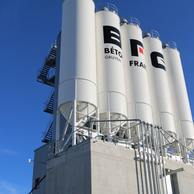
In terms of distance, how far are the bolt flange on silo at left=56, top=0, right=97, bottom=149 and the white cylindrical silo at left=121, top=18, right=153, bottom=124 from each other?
159 inches

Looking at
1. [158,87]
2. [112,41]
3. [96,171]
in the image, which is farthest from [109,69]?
[96,171]

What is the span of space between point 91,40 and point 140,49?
19.1 ft

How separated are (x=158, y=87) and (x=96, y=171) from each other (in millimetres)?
12784

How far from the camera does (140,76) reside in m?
22.0

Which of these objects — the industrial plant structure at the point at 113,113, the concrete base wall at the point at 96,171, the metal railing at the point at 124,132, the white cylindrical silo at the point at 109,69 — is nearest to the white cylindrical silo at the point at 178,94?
the industrial plant structure at the point at 113,113

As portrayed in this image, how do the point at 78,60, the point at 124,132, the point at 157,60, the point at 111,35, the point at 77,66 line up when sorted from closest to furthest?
the point at 77,66 < the point at 78,60 < the point at 124,132 < the point at 111,35 < the point at 157,60

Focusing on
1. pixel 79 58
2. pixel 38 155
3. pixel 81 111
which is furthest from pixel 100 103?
pixel 38 155

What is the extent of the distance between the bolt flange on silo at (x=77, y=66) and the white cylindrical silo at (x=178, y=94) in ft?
35.6

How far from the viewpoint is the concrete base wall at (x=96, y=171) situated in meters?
13.8

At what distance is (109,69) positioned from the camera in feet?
65.7

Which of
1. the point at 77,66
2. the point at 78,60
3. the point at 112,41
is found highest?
the point at 112,41

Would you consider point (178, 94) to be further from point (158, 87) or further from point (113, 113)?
point (113, 113)

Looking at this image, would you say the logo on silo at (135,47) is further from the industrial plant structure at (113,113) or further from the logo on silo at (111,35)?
the logo on silo at (111,35)

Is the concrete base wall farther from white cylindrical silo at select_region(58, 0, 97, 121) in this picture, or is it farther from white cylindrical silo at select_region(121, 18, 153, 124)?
white cylindrical silo at select_region(121, 18, 153, 124)
